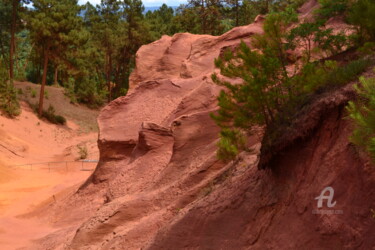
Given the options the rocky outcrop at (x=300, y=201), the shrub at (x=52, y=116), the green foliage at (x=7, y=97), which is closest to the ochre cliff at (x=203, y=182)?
the rocky outcrop at (x=300, y=201)

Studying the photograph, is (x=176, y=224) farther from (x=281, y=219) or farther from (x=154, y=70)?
(x=154, y=70)

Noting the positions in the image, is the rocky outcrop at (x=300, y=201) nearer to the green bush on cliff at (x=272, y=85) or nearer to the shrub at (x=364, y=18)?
the green bush on cliff at (x=272, y=85)

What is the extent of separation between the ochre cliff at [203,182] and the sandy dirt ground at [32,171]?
107cm

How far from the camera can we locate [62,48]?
37.9 metres

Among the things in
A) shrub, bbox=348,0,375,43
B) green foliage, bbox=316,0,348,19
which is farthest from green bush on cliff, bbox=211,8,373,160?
green foliage, bbox=316,0,348,19

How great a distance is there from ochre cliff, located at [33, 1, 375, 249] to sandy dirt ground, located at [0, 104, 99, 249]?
1068mm

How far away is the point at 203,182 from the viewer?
955 centimetres

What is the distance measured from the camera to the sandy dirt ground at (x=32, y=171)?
15156 millimetres

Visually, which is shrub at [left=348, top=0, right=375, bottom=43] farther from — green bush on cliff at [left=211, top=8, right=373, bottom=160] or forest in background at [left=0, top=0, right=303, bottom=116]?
forest in background at [left=0, top=0, right=303, bottom=116]

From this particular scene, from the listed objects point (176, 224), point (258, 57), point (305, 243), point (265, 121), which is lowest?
point (176, 224)

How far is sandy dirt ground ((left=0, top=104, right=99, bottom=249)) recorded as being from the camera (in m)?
15.2

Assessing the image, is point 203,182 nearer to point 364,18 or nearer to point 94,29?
point 364,18

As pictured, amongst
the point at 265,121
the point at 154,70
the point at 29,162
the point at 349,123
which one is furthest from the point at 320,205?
the point at 29,162

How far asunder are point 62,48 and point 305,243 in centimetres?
3475
